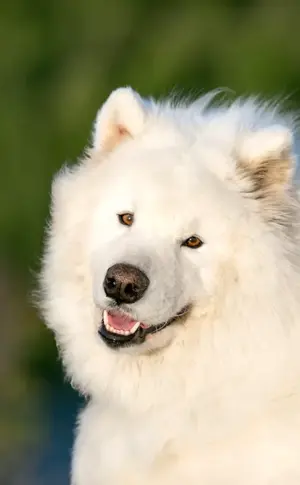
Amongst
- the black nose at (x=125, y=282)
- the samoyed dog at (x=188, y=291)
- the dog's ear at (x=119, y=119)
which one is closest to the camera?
the black nose at (x=125, y=282)

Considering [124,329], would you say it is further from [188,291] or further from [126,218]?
[126,218]

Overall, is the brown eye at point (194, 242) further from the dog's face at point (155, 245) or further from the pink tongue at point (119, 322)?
the pink tongue at point (119, 322)

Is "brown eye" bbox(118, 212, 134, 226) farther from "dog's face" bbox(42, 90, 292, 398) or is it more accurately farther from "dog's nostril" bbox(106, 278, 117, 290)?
"dog's nostril" bbox(106, 278, 117, 290)

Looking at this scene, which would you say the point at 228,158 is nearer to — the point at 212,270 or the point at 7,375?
the point at 212,270

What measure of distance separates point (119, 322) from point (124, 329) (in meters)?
0.04

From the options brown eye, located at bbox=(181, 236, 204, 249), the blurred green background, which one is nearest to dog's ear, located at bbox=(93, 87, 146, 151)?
brown eye, located at bbox=(181, 236, 204, 249)

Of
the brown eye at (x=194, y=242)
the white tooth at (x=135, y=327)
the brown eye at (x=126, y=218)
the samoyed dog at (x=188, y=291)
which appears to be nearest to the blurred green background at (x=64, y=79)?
the samoyed dog at (x=188, y=291)

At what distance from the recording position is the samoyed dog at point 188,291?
3.80 meters

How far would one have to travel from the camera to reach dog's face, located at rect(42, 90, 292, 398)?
12.3ft

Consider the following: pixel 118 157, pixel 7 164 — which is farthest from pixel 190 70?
pixel 118 157

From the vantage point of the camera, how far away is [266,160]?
3.83 m

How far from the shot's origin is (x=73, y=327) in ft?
13.9

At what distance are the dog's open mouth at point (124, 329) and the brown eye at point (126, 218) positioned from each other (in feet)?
1.24

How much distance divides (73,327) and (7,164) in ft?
24.2
